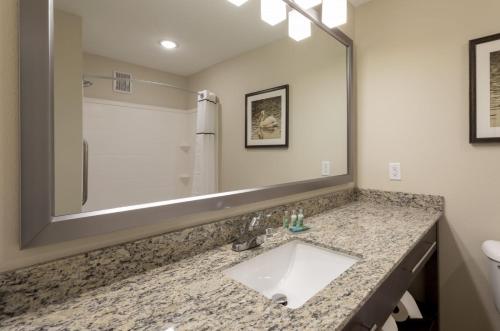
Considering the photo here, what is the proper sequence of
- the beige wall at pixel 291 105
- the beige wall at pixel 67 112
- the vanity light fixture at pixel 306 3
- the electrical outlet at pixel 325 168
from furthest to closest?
the electrical outlet at pixel 325 168 < the vanity light fixture at pixel 306 3 < the beige wall at pixel 291 105 < the beige wall at pixel 67 112

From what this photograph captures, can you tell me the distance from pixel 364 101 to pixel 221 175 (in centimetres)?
129

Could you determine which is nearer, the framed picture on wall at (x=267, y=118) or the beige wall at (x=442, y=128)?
the framed picture on wall at (x=267, y=118)

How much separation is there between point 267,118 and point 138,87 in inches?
28.0

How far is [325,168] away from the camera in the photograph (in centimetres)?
167

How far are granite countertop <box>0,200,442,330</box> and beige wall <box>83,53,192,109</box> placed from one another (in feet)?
1.81

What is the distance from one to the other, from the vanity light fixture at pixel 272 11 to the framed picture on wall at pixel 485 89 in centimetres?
105

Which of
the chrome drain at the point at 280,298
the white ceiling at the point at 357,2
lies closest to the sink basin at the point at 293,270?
the chrome drain at the point at 280,298

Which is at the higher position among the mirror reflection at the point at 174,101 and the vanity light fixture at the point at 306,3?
the vanity light fixture at the point at 306,3

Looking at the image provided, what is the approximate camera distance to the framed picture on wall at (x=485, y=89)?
1.31 metres

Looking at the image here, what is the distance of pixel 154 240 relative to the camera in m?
0.79

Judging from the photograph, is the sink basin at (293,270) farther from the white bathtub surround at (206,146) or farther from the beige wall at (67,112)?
the beige wall at (67,112)

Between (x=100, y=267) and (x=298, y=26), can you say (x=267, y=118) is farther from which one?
(x=100, y=267)

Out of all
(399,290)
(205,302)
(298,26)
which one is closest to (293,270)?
(399,290)

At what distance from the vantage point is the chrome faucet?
3.11 feet
